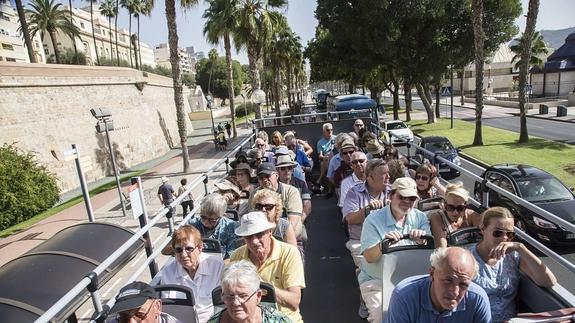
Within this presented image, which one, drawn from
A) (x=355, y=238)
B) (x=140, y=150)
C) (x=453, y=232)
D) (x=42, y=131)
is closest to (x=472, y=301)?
(x=453, y=232)

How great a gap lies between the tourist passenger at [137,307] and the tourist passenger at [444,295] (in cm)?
164

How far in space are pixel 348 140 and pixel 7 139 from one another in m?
18.4

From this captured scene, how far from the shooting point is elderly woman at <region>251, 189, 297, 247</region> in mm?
3898

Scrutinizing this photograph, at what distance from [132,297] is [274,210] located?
178cm

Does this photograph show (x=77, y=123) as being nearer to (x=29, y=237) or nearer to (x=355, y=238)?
(x=29, y=237)

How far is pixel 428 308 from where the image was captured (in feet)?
8.53

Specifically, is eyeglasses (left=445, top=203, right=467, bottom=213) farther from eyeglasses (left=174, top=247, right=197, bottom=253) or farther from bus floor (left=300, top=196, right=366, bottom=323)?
eyeglasses (left=174, top=247, right=197, bottom=253)

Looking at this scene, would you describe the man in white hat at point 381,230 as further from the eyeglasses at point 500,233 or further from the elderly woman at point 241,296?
the elderly woman at point 241,296

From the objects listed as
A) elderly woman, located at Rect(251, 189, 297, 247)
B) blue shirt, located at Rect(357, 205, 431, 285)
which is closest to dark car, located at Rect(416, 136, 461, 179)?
blue shirt, located at Rect(357, 205, 431, 285)

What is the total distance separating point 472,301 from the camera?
261 centimetres

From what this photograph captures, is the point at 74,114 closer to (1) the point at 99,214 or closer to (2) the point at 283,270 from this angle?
(1) the point at 99,214

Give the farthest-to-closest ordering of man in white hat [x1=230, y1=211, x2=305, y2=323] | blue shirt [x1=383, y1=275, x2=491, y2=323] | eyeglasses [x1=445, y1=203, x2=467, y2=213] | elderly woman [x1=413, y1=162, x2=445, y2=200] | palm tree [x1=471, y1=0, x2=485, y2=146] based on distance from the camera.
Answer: palm tree [x1=471, y1=0, x2=485, y2=146], elderly woman [x1=413, y1=162, x2=445, y2=200], eyeglasses [x1=445, y1=203, x2=467, y2=213], man in white hat [x1=230, y1=211, x2=305, y2=323], blue shirt [x1=383, y1=275, x2=491, y2=323]

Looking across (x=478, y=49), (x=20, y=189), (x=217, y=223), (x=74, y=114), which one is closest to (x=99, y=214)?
(x=20, y=189)

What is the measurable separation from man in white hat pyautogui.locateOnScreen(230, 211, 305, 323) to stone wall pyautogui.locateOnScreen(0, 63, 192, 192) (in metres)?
19.7
